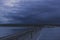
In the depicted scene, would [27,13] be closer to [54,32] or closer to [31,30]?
[31,30]

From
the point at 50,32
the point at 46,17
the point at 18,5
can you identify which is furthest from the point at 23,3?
the point at 50,32

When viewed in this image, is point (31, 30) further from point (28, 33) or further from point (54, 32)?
point (54, 32)

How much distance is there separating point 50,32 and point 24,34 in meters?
0.29

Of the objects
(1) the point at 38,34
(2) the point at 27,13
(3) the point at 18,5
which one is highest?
(3) the point at 18,5

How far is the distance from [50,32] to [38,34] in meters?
0.14

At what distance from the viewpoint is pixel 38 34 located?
4.61 feet

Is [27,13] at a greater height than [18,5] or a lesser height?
lesser

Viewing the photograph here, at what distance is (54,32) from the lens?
136 cm

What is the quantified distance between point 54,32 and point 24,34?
0.33m

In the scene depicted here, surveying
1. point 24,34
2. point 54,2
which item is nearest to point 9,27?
point 24,34

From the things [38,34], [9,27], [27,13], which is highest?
[27,13]

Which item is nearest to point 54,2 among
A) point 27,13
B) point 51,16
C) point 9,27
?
point 51,16

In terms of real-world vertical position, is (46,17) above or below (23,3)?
below

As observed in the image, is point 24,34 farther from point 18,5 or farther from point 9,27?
point 18,5
